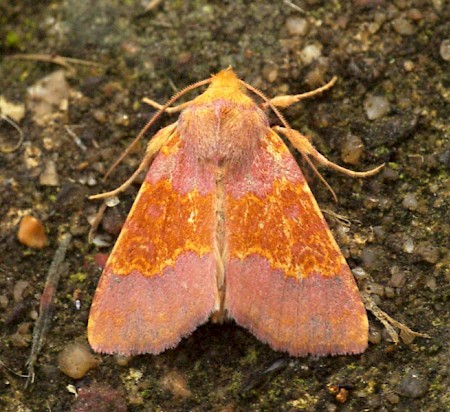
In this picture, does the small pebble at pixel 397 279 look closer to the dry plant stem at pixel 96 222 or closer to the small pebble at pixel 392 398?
the small pebble at pixel 392 398

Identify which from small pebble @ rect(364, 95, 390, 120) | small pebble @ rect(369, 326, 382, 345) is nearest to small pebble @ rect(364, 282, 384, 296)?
small pebble @ rect(369, 326, 382, 345)

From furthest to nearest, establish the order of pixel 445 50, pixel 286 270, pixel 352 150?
pixel 445 50 < pixel 352 150 < pixel 286 270

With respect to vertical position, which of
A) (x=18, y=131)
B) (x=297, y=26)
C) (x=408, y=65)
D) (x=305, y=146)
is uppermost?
(x=297, y=26)

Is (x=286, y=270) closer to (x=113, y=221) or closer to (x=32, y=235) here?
(x=113, y=221)

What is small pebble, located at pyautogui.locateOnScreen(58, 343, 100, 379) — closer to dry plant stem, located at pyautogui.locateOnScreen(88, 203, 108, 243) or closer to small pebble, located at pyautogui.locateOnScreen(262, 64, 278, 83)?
dry plant stem, located at pyautogui.locateOnScreen(88, 203, 108, 243)

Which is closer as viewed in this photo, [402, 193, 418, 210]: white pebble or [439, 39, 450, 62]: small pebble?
[402, 193, 418, 210]: white pebble

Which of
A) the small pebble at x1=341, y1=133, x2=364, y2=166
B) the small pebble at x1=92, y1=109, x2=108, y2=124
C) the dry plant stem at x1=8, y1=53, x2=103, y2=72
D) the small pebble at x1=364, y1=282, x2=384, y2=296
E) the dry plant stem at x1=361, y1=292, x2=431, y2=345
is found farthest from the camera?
the dry plant stem at x1=8, y1=53, x2=103, y2=72

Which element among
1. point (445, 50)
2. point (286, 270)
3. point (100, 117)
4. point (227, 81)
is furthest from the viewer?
point (100, 117)

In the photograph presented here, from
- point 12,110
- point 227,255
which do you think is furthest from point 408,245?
point 12,110
